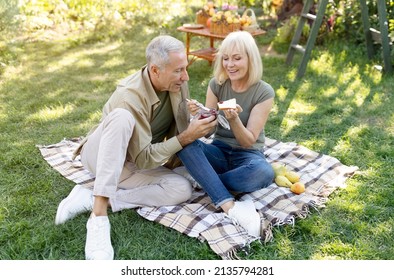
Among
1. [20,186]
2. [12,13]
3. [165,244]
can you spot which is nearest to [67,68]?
[12,13]

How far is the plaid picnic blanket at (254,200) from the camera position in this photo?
3.06 metres

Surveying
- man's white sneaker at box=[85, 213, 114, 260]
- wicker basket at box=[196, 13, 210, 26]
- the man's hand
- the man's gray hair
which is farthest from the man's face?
wicker basket at box=[196, 13, 210, 26]

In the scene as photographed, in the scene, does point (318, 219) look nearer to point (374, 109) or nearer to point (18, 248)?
point (18, 248)

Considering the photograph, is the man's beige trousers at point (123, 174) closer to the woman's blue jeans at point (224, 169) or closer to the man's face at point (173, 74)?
the woman's blue jeans at point (224, 169)

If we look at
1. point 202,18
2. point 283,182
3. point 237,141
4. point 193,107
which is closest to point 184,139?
point 193,107

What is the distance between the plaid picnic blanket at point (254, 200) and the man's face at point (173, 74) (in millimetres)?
810

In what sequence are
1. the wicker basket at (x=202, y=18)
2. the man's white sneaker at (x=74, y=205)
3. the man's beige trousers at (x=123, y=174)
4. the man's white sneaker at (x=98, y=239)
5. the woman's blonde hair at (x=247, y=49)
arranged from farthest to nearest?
the wicker basket at (x=202, y=18), the woman's blonde hair at (x=247, y=49), the man's white sneaker at (x=74, y=205), the man's beige trousers at (x=123, y=174), the man's white sneaker at (x=98, y=239)

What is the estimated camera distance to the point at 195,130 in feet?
10.4

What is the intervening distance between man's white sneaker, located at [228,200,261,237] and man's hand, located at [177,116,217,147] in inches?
20.8

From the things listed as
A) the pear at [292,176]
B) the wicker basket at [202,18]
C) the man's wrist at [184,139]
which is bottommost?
the pear at [292,176]

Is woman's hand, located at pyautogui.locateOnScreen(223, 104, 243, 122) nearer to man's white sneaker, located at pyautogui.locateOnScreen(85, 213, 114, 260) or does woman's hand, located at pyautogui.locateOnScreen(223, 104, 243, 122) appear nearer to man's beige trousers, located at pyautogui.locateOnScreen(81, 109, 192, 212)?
man's beige trousers, located at pyautogui.locateOnScreen(81, 109, 192, 212)

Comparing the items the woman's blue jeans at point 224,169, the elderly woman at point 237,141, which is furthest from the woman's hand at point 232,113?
the woman's blue jeans at point 224,169

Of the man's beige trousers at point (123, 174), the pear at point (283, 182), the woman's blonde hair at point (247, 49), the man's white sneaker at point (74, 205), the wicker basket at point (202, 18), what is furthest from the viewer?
the wicker basket at point (202, 18)

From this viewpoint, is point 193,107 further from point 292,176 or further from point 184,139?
point 292,176
